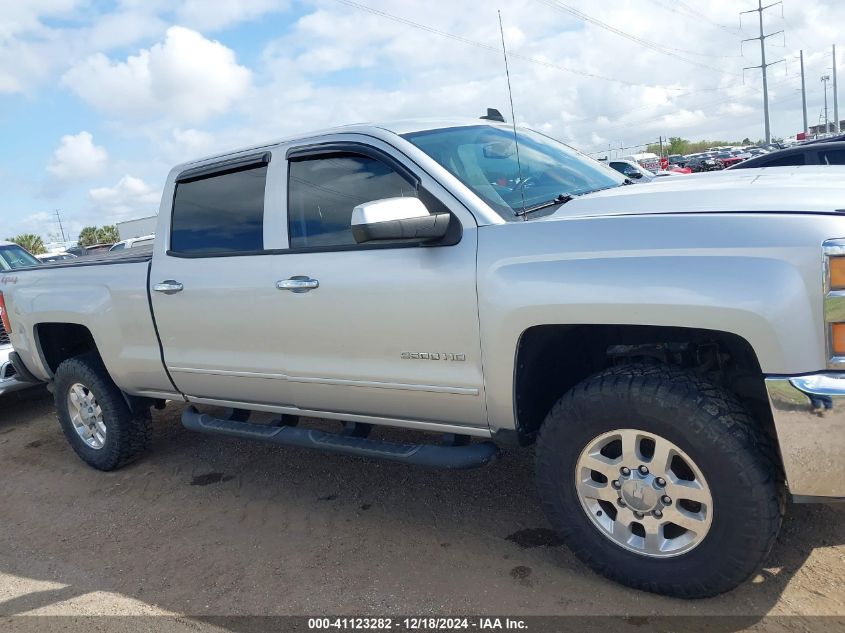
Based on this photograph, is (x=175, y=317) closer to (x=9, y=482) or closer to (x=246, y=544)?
(x=246, y=544)

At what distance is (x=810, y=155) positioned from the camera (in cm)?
825

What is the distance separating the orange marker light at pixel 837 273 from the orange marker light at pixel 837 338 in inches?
4.9

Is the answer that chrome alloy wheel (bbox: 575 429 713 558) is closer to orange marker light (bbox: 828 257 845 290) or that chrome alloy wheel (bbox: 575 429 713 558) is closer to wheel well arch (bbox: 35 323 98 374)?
orange marker light (bbox: 828 257 845 290)

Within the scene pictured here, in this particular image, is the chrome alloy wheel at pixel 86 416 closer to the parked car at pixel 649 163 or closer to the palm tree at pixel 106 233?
the parked car at pixel 649 163

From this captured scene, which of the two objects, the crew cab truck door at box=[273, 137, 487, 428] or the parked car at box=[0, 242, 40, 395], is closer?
the crew cab truck door at box=[273, 137, 487, 428]

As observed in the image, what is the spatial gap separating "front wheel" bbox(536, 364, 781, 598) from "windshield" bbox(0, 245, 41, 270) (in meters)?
8.92

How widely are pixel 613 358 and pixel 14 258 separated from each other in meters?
9.40

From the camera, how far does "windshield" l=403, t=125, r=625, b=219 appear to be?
3264 millimetres

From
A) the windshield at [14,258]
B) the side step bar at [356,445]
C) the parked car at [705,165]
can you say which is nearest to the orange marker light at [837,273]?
the side step bar at [356,445]

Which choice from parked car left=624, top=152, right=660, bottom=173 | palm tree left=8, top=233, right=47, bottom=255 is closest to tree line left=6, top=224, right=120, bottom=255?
palm tree left=8, top=233, right=47, bottom=255

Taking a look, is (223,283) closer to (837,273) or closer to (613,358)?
(613,358)

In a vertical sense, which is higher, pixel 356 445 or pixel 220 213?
pixel 220 213

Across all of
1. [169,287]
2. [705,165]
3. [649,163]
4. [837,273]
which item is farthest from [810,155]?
[649,163]

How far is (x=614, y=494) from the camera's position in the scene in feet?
9.07
